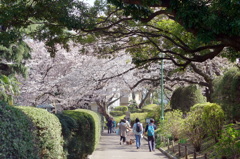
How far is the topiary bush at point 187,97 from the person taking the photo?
23.3 metres

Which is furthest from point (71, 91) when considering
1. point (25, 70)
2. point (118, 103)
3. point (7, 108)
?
point (118, 103)

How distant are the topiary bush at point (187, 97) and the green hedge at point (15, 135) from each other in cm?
1896

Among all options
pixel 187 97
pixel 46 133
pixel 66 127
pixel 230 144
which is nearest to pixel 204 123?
pixel 230 144

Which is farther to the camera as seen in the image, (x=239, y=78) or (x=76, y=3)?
(x=239, y=78)

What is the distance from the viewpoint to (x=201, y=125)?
13.3 m

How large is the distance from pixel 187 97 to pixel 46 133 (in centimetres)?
1807

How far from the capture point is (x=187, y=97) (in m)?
23.6

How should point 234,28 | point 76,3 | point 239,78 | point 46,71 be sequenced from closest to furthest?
point 234,28
point 76,3
point 239,78
point 46,71

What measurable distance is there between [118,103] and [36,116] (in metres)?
65.3

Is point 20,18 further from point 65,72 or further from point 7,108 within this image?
point 65,72

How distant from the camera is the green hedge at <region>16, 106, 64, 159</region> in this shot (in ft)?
20.8

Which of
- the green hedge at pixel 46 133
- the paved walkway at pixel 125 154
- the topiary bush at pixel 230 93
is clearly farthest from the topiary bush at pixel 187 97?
the green hedge at pixel 46 133

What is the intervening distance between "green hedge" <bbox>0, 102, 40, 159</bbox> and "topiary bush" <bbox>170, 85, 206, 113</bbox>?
1896 centimetres

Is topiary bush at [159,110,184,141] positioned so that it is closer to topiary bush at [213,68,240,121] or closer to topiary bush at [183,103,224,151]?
topiary bush at [213,68,240,121]
